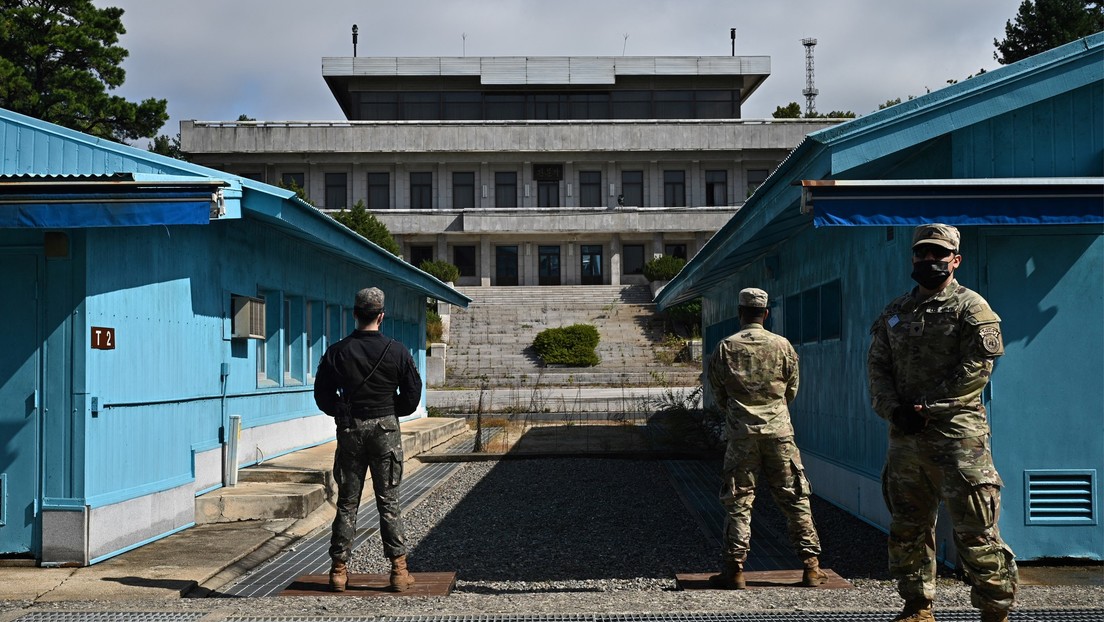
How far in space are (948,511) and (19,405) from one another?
22.2 ft

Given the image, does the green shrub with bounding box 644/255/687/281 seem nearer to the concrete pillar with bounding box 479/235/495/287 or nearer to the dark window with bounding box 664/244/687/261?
the dark window with bounding box 664/244/687/261

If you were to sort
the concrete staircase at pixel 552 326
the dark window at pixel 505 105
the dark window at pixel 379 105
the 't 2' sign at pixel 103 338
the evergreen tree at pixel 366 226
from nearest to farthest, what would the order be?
the 't 2' sign at pixel 103 338 → the concrete staircase at pixel 552 326 → the evergreen tree at pixel 366 226 → the dark window at pixel 379 105 → the dark window at pixel 505 105

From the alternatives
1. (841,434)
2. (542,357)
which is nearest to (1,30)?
(542,357)

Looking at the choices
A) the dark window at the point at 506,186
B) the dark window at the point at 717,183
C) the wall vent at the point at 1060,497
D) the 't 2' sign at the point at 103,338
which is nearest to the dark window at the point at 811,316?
the wall vent at the point at 1060,497

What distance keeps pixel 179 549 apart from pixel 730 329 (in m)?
12.4

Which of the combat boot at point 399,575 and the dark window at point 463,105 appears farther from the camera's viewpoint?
the dark window at point 463,105

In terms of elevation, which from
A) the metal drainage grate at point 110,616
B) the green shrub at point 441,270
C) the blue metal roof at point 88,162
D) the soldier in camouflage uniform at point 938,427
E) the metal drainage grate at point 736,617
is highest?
the green shrub at point 441,270

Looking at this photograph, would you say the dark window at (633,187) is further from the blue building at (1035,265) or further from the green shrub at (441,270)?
the blue building at (1035,265)

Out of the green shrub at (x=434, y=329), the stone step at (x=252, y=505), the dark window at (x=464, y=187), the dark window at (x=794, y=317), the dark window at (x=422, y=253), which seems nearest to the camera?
the stone step at (x=252, y=505)

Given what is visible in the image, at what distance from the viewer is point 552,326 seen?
40.8 m

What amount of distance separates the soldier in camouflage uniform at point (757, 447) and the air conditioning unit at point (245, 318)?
6.29m

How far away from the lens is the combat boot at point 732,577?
699 cm

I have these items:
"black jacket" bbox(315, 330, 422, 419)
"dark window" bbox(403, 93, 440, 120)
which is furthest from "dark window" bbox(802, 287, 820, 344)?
"dark window" bbox(403, 93, 440, 120)

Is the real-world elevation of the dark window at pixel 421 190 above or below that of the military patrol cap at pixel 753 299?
above
